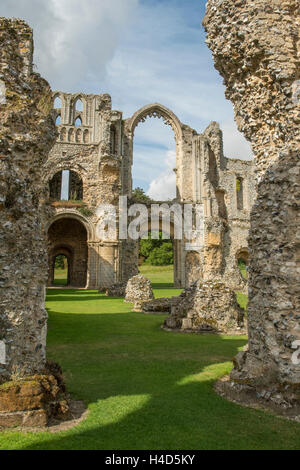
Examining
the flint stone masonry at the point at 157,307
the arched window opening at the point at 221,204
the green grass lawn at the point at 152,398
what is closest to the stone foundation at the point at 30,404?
the green grass lawn at the point at 152,398

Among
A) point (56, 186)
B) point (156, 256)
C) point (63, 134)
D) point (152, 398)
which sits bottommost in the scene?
point (152, 398)

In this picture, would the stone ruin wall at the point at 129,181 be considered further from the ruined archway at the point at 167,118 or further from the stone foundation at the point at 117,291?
the stone foundation at the point at 117,291

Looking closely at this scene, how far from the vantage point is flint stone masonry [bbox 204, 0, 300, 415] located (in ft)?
12.0

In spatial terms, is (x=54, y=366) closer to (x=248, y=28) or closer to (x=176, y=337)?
(x=176, y=337)

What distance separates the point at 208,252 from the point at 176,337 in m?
15.0

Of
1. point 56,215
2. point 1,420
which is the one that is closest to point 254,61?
point 1,420

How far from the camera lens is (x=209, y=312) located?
807 cm

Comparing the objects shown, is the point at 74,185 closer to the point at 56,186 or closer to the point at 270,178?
the point at 56,186

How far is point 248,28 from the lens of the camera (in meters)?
4.04
